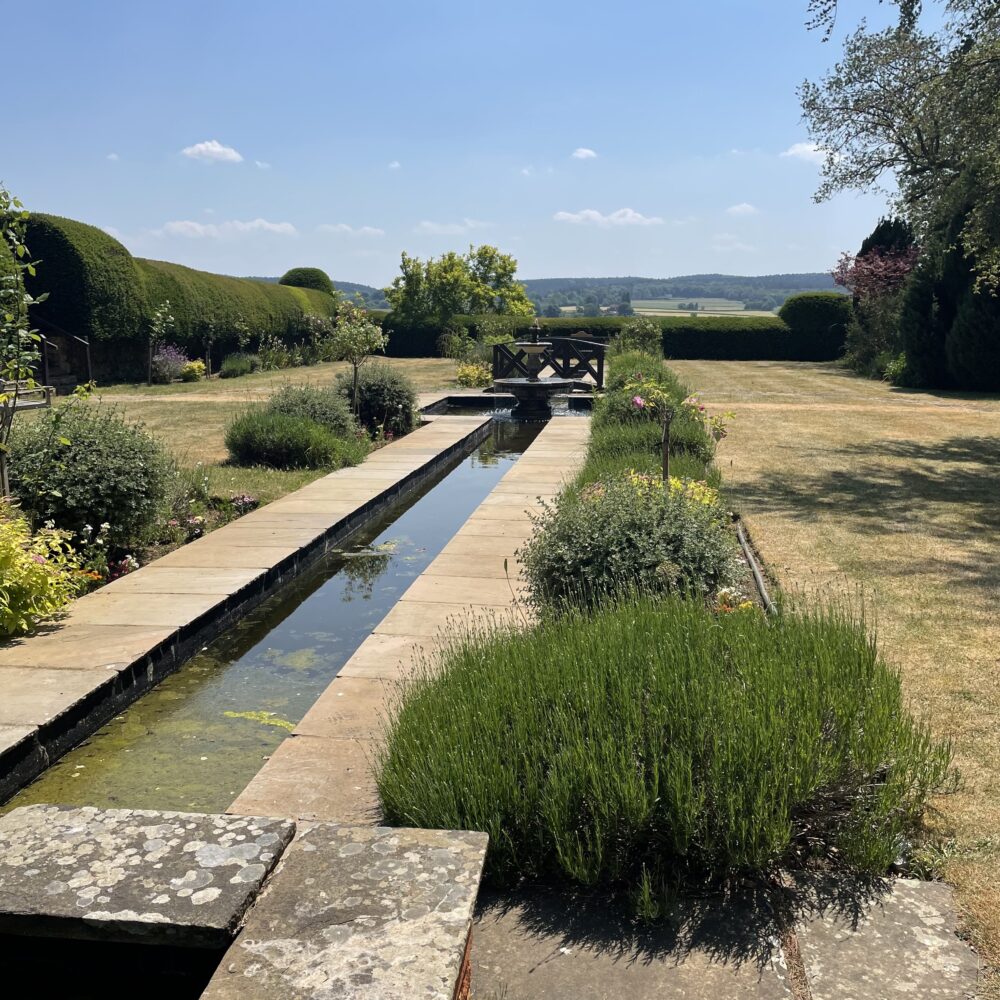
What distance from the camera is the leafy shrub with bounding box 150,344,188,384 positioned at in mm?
24406

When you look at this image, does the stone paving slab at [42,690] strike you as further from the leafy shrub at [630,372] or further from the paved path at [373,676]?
the leafy shrub at [630,372]

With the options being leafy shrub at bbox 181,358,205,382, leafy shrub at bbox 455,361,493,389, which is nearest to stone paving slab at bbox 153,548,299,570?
leafy shrub at bbox 455,361,493,389

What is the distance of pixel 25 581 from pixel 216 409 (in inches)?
518

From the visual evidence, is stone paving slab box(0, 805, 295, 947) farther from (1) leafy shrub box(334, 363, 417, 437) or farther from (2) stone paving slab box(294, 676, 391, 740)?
(1) leafy shrub box(334, 363, 417, 437)

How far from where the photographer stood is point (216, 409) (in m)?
17.9

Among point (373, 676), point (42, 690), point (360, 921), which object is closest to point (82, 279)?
point (42, 690)

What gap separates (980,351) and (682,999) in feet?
69.5

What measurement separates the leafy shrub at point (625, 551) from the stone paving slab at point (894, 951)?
2.07 meters

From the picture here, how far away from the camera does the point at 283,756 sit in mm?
3887

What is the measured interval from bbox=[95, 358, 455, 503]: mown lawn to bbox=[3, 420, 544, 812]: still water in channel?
2133 millimetres

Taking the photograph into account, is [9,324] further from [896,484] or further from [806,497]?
[896,484]

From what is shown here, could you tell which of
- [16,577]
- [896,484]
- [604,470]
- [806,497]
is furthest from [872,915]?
[896,484]

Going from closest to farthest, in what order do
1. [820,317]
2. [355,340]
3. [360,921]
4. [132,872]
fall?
[360,921] < [132,872] < [355,340] < [820,317]

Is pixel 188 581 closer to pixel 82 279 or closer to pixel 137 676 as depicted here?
pixel 137 676
